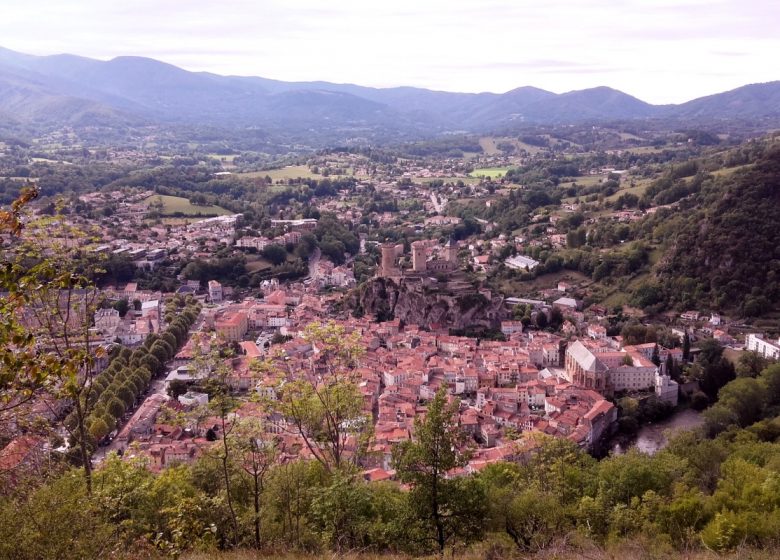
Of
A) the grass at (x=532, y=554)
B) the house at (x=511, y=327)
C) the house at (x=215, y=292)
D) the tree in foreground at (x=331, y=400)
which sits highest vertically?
the tree in foreground at (x=331, y=400)

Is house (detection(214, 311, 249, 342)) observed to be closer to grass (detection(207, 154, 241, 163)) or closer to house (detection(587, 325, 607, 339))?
house (detection(587, 325, 607, 339))

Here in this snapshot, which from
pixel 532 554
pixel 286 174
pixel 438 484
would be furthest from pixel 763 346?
pixel 286 174

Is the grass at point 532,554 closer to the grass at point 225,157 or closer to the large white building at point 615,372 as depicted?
the large white building at point 615,372

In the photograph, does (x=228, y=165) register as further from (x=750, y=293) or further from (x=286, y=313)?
(x=750, y=293)

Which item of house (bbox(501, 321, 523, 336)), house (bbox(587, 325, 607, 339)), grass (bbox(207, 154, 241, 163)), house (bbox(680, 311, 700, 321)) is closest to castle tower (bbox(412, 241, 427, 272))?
house (bbox(501, 321, 523, 336))

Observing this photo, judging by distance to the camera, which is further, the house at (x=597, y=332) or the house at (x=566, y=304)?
the house at (x=566, y=304)

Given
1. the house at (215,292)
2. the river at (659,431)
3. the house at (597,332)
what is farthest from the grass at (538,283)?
the house at (215,292)
